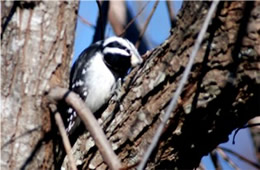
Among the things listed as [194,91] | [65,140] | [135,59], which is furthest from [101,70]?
[65,140]

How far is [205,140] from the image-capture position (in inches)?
81.7

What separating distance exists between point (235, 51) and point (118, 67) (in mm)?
1183

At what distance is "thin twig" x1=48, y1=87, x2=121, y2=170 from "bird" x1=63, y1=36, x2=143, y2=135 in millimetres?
1124

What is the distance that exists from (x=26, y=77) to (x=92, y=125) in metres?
0.34

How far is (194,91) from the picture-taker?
1917 millimetres

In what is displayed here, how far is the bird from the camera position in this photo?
2904 millimetres

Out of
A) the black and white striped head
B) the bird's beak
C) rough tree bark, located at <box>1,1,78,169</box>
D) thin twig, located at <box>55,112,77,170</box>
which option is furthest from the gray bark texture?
the black and white striped head

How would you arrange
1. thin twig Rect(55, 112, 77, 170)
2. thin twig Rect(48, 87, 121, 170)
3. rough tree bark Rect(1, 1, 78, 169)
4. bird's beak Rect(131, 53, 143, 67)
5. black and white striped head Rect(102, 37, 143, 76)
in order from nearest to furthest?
thin twig Rect(48, 87, 121, 170)
thin twig Rect(55, 112, 77, 170)
rough tree bark Rect(1, 1, 78, 169)
bird's beak Rect(131, 53, 143, 67)
black and white striped head Rect(102, 37, 143, 76)

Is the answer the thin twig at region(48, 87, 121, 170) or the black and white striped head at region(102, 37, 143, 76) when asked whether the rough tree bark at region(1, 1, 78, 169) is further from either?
the black and white striped head at region(102, 37, 143, 76)

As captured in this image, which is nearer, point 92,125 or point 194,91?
point 92,125

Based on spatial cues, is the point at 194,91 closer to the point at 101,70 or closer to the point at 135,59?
the point at 135,59

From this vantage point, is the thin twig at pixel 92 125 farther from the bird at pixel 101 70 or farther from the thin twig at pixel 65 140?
the bird at pixel 101 70

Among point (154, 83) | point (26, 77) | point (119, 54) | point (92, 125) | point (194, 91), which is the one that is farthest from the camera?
point (119, 54)

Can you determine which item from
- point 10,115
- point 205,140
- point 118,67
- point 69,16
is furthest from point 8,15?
point 118,67
